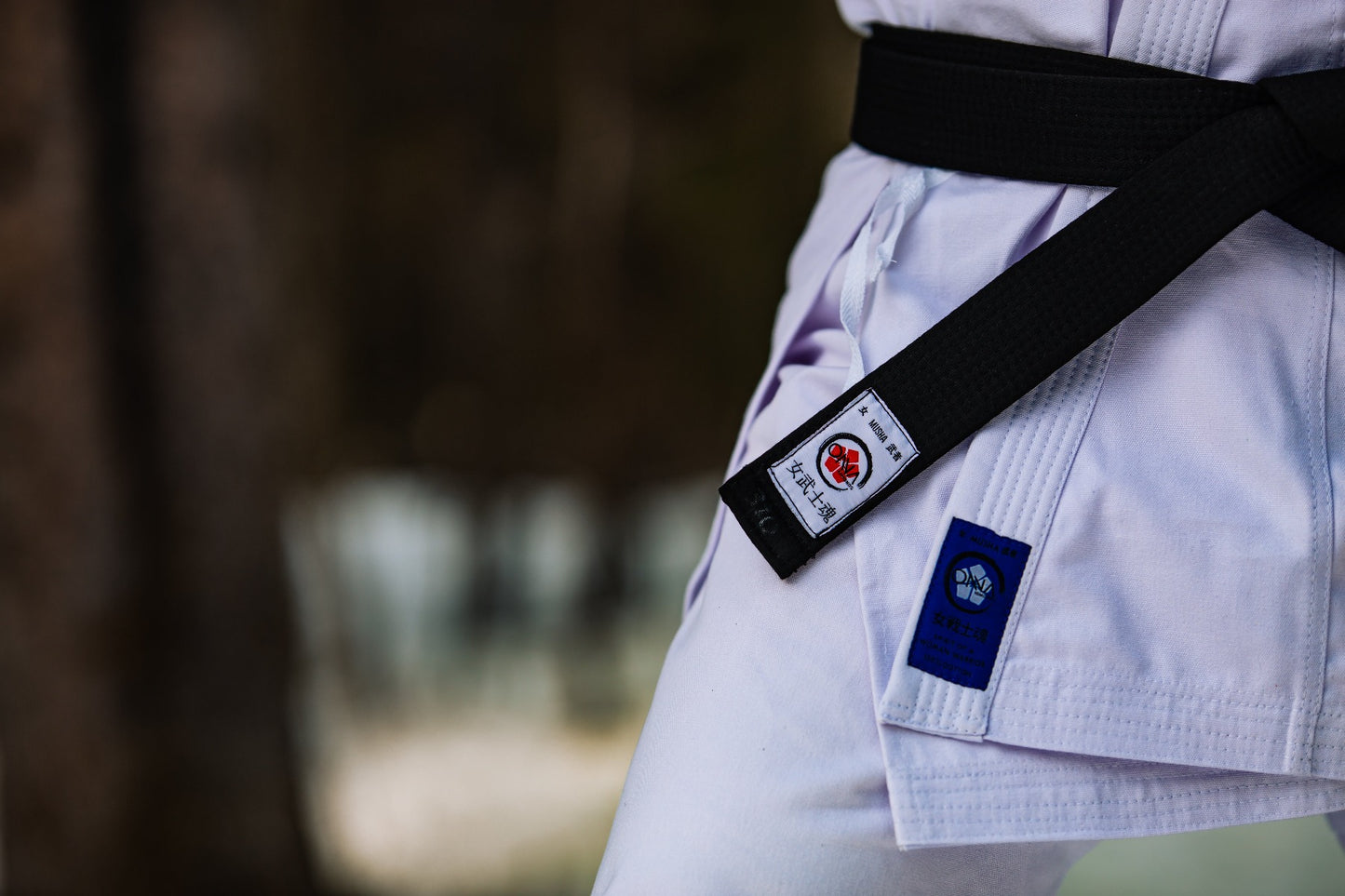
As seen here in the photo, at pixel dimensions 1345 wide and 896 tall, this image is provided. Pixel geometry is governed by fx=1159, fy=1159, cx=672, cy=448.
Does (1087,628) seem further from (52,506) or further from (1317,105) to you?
(52,506)

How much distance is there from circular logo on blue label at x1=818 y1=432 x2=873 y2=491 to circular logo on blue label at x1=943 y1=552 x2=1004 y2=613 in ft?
0.20

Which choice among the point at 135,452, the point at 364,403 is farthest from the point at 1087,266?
the point at 364,403

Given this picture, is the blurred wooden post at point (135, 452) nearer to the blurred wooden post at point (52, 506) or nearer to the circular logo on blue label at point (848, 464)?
the blurred wooden post at point (52, 506)

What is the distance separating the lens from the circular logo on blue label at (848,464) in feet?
1.86

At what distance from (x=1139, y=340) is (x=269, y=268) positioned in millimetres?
1349

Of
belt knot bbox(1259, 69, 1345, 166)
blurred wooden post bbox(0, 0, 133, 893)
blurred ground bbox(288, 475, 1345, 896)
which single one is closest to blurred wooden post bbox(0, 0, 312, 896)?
blurred wooden post bbox(0, 0, 133, 893)

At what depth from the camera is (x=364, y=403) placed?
2320 millimetres

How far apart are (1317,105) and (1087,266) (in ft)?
0.43

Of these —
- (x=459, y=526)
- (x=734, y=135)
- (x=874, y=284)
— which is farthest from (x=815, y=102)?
(x=874, y=284)

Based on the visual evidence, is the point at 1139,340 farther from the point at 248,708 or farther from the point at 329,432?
the point at 329,432

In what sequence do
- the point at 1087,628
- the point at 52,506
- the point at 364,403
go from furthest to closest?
the point at 364,403 < the point at 52,506 < the point at 1087,628

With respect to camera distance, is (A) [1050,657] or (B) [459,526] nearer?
(A) [1050,657]

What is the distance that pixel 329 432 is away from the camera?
7.38 ft

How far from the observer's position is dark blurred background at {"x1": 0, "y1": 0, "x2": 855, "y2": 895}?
1.55m
